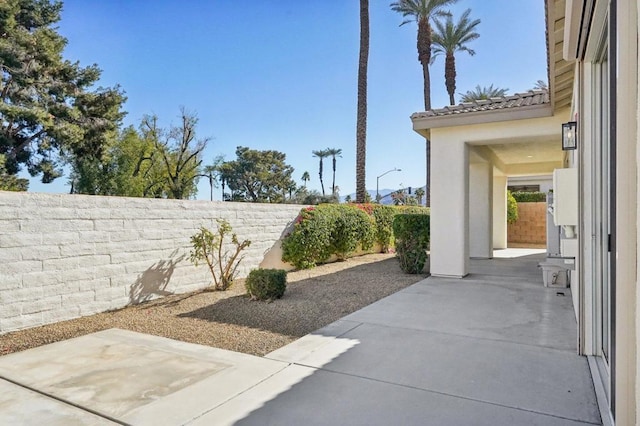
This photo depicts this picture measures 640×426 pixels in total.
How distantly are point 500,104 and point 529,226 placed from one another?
12.5 m

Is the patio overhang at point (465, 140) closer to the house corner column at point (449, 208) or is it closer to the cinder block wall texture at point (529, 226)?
the house corner column at point (449, 208)

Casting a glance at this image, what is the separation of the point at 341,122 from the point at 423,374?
39881mm


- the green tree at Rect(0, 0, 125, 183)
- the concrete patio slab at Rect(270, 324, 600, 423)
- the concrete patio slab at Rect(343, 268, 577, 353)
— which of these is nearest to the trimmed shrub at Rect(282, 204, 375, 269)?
the concrete patio slab at Rect(343, 268, 577, 353)

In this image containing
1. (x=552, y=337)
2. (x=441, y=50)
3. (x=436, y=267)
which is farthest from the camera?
(x=441, y=50)

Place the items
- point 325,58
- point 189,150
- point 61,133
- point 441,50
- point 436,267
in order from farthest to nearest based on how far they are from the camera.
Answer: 1. point 189,150
2. point 441,50
3. point 61,133
4. point 325,58
5. point 436,267

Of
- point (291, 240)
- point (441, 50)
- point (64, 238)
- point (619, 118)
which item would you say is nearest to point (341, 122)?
point (441, 50)

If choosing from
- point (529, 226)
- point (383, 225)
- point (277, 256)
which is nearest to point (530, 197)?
point (529, 226)

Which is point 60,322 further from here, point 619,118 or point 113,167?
point 113,167

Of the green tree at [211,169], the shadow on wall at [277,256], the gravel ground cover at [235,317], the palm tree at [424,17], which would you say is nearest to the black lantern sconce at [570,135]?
the gravel ground cover at [235,317]

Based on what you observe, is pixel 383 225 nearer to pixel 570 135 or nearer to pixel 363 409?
pixel 570 135

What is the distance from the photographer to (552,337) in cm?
514

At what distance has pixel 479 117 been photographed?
918 cm

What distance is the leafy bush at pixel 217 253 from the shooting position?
26.9ft

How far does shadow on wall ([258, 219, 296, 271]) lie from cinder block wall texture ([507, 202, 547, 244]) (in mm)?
13300
